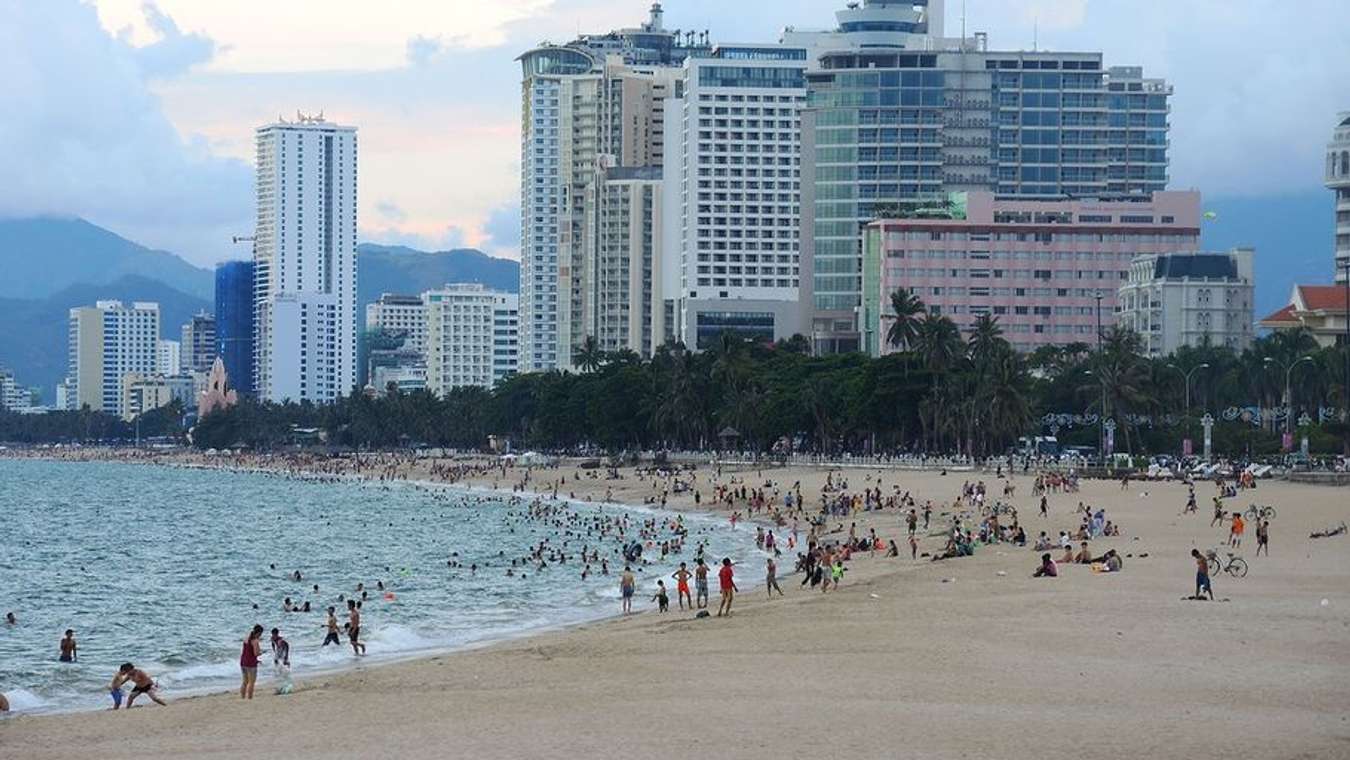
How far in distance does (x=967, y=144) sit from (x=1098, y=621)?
149381mm

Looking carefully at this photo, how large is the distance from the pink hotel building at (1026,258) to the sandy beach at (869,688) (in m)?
122

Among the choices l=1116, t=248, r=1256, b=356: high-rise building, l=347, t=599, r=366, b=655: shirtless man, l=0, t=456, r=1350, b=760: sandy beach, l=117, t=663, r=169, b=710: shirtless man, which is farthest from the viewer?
l=1116, t=248, r=1256, b=356: high-rise building

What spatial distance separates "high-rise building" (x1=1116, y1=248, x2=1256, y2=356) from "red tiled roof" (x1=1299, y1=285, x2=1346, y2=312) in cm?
1116

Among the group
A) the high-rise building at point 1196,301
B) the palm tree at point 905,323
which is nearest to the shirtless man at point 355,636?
the palm tree at point 905,323

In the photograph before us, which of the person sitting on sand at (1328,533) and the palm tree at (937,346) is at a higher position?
the palm tree at (937,346)

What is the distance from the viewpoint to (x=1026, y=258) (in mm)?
167750

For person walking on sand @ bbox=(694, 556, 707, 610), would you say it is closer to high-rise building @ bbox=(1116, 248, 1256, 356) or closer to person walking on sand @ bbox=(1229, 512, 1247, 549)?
person walking on sand @ bbox=(1229, 512, 1247, 549)

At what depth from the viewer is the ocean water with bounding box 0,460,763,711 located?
4188 centimetres

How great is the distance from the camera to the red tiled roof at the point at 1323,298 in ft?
446

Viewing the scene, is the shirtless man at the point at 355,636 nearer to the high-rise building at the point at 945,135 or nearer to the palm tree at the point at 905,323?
the palm tree at the point at 905,323

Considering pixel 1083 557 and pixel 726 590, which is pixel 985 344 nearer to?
pixel 1083 557

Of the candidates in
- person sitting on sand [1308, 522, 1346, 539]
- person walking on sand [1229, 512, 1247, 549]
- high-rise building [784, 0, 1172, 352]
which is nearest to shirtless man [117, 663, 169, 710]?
person walking on sand [1229, 512, 1247, 549]

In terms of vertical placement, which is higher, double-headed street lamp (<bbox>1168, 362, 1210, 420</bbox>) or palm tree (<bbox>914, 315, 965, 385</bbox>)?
palm tree (<bbox>914, 315, 965, 385</bbox>)

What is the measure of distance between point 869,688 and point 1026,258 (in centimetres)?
14217
